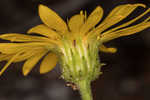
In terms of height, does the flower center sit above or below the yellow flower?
below

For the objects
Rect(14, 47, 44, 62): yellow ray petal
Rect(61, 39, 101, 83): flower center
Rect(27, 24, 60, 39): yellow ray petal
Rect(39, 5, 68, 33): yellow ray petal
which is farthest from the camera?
Rect(14, 47, 44, 62): yellow ray petal

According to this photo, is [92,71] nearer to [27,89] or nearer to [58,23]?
[58,23]

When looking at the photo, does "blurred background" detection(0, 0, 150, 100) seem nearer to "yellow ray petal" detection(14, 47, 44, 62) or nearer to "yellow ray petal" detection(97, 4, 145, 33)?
"yellow ray petal" detection(14, 47, 44, 62)

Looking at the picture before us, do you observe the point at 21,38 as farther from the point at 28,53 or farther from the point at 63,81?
the point at 63,81

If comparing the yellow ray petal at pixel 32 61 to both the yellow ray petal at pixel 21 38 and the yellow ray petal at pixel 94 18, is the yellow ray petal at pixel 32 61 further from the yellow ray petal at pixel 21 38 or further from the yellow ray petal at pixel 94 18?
the yellow ray petal at pixel 94 18

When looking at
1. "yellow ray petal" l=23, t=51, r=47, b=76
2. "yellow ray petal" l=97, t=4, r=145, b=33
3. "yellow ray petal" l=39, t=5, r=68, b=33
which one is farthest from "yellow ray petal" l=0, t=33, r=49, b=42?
"yellow ray petal" l=97, t=4, r=145, b=33

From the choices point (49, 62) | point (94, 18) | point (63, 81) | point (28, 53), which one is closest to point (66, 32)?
point (94, 18)

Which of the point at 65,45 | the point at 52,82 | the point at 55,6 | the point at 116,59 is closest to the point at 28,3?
A: the point at 55,6

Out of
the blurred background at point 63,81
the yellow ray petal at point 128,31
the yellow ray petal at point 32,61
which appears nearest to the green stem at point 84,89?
the yellow ray petal at point 128,31
